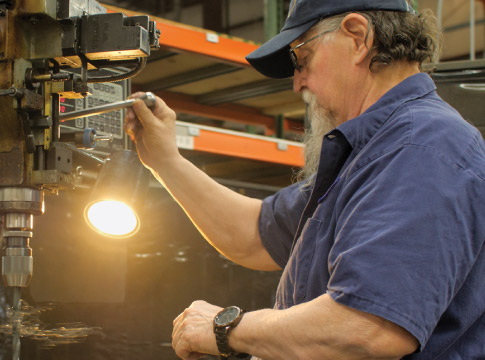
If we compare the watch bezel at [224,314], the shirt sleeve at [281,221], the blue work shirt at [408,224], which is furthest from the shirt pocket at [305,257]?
the shirt sleeve at [281,221]

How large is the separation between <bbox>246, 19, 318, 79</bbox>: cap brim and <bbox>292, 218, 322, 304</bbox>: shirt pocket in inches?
13.9

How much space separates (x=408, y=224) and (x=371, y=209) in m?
0.06

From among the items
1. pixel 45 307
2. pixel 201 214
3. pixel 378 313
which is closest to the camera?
pixel 378 313

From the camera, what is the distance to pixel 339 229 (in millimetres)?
928

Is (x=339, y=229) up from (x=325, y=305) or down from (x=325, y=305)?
up

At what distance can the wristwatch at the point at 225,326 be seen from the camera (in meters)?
1.00

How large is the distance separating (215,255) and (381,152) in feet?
3.13

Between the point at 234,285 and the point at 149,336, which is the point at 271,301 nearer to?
the point at 234,285

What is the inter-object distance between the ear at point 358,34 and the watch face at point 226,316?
0.48 meters

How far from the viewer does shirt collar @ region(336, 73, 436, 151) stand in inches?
39.1

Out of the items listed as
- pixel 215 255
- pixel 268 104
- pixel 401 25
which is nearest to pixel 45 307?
pixel 215 255

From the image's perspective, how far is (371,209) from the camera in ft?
2.81

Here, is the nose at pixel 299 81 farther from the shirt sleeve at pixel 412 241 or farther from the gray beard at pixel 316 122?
the shirt sleeve at pixel 412 241

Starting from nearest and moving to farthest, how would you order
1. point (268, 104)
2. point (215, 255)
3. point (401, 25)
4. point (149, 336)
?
point (401, 25), point (149, 336), point (215, 255), point (268, 104)
